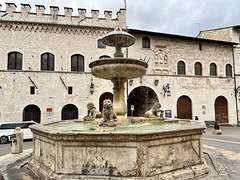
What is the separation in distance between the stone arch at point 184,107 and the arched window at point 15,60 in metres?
16.7

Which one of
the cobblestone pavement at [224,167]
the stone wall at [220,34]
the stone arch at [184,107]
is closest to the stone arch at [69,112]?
the stone arch at [184,107]

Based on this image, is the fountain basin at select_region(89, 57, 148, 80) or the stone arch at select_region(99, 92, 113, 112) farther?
the stone arch at select_region(99, 92, 113, 112)

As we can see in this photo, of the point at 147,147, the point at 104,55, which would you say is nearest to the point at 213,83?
the point at 104,55

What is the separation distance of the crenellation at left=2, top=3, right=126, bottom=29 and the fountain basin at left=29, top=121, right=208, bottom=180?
16074mm

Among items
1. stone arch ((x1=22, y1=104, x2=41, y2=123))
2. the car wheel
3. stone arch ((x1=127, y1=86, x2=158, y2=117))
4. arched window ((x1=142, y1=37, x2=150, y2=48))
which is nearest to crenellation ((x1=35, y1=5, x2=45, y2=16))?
stone arch ((x1=22, y1=104, x2=41, y2=123))

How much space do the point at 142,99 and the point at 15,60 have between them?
45.7ft

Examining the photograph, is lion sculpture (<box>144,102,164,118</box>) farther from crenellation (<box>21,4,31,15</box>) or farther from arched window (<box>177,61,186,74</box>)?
crenellation (<box>21,4,31,15</box>)

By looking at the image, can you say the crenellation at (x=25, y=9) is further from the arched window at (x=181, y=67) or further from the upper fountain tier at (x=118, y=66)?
the arched window at (x=181, y=67)

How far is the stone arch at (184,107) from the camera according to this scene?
1984 centimetres

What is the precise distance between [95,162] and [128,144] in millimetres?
763

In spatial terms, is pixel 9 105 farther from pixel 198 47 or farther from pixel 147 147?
pixel 198 47

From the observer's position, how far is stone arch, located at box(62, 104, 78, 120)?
55.8 ft

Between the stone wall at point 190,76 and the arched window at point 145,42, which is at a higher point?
the arched window at point 145,42

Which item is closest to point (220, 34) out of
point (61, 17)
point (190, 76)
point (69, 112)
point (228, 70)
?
point (228, 70)
